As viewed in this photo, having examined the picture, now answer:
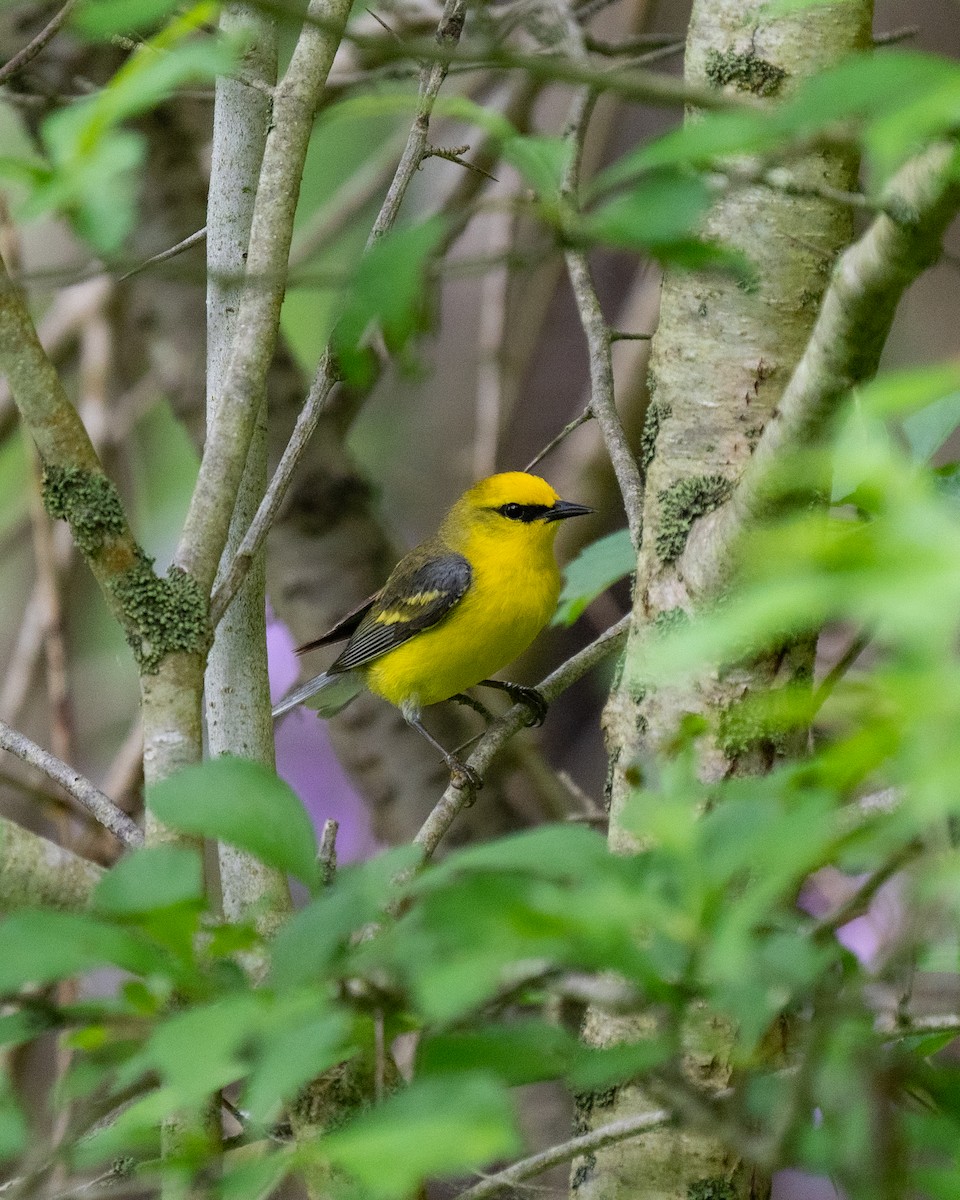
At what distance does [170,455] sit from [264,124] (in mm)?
3967

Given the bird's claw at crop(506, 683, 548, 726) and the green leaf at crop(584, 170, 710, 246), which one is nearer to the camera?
the green leaf at crop(584, 170, 710, 246)

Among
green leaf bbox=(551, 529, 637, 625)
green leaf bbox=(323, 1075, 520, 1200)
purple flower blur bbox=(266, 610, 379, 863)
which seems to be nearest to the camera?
green leaf bbox=(323, 1075, 520, 1200)

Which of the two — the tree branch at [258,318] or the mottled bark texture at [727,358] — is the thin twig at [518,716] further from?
the tree branch at [258,318]

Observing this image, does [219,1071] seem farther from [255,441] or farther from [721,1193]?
[255,441]

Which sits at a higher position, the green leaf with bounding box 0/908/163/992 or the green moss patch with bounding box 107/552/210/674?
the green moss patch with bounding box 107/552/210/674

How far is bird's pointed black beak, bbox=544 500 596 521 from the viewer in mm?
4504

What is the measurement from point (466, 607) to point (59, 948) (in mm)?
3663

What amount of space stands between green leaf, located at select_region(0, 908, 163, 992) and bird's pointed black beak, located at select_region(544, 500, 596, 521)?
11.7ft

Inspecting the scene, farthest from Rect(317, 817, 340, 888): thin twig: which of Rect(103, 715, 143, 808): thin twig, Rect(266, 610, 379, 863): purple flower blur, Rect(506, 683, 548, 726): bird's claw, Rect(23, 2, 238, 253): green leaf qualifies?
Rect(266, 610, 379, 863): purple flower blur

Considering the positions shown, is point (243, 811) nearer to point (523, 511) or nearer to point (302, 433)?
point (302, 433)

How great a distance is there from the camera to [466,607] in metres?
4.62

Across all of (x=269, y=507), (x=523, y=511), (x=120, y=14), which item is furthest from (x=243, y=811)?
(x=523, y=511)

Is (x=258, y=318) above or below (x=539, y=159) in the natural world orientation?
above

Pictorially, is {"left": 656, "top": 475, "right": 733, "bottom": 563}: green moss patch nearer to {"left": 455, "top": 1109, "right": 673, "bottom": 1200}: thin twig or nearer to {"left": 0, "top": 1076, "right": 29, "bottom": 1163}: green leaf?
{"left": 455, "top": 1109, "right": 673, "bottom": 1200}: thin twig
